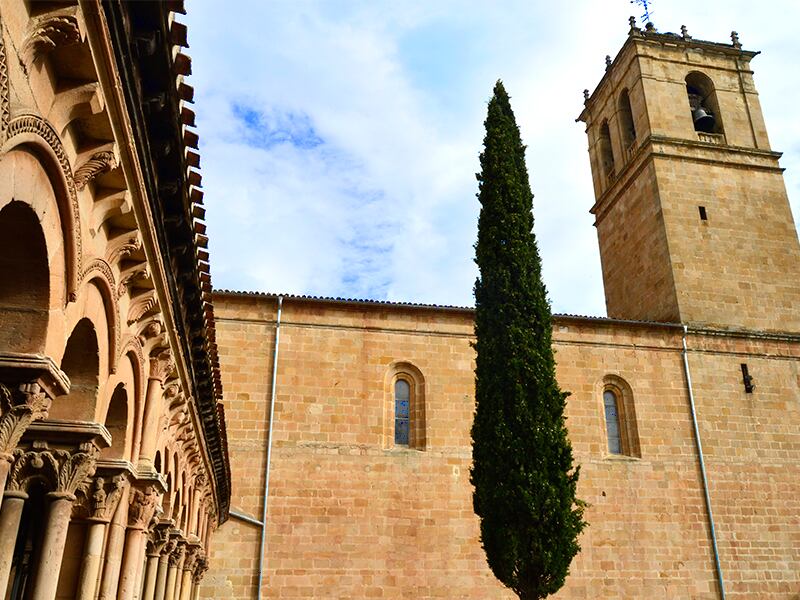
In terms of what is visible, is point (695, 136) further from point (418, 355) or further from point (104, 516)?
point (104, 516)

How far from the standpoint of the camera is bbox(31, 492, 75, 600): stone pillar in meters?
5.10

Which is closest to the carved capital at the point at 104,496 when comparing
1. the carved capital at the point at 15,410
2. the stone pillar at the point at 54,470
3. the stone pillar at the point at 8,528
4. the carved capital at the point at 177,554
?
the stone pillar at the point at 54,470

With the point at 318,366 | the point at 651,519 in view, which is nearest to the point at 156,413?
the point at 318,366

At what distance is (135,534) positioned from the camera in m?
7.48

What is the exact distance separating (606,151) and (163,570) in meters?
23.2

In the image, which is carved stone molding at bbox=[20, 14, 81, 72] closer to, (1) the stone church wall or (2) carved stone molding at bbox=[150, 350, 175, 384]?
(2) carved stone molding at bbox=[150, 350, 175, 384]

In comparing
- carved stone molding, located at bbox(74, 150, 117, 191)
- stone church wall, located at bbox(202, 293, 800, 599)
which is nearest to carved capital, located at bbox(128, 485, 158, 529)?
carved stone molding, located at bbox(74, 150, 117, 191)

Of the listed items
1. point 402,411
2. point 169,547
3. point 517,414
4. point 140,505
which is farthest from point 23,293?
point 402,411

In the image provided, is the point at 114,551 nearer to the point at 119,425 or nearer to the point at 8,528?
the point at 119,425

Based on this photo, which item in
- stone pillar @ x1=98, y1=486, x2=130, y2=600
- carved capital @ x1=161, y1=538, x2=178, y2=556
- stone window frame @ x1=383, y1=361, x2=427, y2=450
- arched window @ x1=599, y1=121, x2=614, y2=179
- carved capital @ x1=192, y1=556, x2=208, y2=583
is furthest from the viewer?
arched window @ x1=599, y1=121, x2=614, y2=179

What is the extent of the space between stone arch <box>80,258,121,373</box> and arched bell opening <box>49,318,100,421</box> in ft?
0.90

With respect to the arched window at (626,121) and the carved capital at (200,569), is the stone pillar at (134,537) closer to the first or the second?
the carved capital at (200,569)

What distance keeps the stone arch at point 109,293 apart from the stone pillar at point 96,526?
1.20 meters

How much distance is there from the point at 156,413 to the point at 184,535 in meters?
4.67
